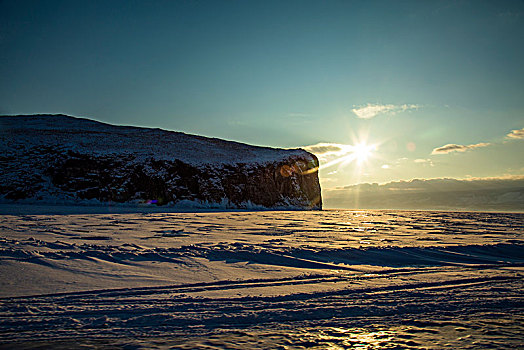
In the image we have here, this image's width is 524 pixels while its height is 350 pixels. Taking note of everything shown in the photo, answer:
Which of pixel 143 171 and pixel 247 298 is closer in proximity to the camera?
pixel 247 298

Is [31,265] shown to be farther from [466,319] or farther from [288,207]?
[288,207]

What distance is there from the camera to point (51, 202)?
117 feet

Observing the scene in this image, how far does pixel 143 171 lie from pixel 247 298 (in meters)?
41.6

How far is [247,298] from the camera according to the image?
3719 millimetres

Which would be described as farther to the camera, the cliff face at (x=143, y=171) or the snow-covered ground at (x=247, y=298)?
the cliff face at (x=143, y=171)

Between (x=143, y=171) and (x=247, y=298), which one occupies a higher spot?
(x=143, y=171)

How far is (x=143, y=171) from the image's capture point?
A: 42.5m

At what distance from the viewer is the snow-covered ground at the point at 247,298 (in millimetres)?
2580

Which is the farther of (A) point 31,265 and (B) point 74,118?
(B) point 74,118

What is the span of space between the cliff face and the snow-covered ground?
3581 cm

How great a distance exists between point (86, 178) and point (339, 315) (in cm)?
4256

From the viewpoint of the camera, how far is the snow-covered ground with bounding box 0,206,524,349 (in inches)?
102

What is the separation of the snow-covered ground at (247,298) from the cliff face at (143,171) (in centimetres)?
3581

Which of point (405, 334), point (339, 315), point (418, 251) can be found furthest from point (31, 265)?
point (418, 251)
